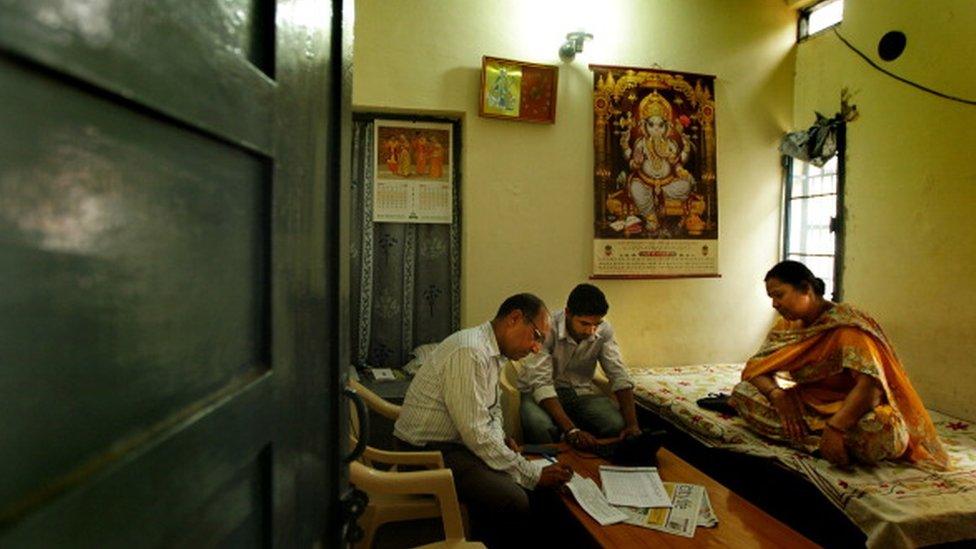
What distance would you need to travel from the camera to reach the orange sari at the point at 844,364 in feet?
7.52

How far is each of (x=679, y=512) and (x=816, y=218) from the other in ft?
9.44

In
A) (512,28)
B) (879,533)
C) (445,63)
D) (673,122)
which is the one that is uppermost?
(512,28)

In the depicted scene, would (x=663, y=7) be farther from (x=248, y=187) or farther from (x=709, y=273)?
(x=248, y=187)

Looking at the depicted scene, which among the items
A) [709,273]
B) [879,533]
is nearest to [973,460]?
[879,533]

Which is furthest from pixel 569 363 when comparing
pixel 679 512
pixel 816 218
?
pixel 816 218

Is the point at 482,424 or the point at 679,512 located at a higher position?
the point at 482,424

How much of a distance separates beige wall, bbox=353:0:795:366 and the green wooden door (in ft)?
9.32

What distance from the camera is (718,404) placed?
9.81 ft

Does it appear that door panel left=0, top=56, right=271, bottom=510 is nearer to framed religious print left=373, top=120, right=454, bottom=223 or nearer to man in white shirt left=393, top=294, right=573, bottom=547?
man in white shirt left=393, top=294, right=573, bottom=547

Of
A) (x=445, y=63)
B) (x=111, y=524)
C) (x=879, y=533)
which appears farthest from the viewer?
(x=445, y=63)

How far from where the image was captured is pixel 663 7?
383cm

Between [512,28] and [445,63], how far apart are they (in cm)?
48

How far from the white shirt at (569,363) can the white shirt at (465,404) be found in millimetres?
777

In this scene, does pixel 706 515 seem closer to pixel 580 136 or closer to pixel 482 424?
pixel 482 424
